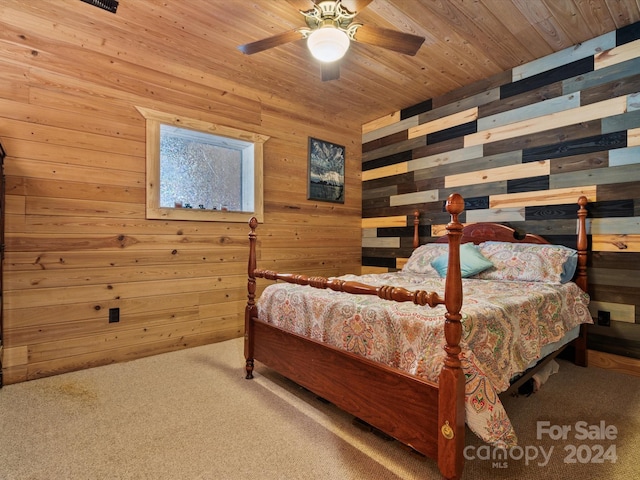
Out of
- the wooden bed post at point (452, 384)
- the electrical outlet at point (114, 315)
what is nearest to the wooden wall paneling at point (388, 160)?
the wooden bed post at point (452, 384)

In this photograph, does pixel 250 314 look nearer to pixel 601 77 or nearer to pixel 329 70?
pixel 329 70

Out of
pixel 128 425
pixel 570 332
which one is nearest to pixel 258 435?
pixel 128 425

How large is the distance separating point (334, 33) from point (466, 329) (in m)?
1.73

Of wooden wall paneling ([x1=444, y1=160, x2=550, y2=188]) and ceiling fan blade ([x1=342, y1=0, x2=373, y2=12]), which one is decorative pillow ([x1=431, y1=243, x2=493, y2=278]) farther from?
ceiling fan blade ([x1=342, y1=0, x2=373, y2=12])

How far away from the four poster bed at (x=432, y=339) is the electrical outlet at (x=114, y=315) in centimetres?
115

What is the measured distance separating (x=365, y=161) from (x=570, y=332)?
2993 mm

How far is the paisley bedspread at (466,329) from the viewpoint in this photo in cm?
131

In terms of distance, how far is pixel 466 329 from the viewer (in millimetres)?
1406

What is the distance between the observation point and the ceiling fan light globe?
1.95 m

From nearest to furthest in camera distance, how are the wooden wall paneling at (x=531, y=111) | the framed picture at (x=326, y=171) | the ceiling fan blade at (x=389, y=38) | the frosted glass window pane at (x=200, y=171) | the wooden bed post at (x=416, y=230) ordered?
1. the ceiling fan blade at (x=389, y=38)
2. the wooden wall paneling at (x=531, y=111)
3. the frosted glass window pane at (x=200, y=171)
4. the wooden bed post at (x=416, y=230)
5. the framed picture at (x=326, y=171)

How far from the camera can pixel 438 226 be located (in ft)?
12.4

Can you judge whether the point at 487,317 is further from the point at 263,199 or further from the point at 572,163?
the point at 263,199

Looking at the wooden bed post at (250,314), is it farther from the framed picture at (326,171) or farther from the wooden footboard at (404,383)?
the framed picture at (326,171)

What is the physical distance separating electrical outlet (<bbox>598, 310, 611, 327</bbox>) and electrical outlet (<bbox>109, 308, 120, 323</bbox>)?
12.7 ft
